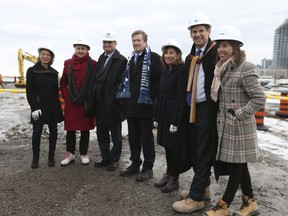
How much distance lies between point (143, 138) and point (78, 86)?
147 cm

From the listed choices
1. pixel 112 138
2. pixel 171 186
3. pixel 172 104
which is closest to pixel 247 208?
pixel 171 186

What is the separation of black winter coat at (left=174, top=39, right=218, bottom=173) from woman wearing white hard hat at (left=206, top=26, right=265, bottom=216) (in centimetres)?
9

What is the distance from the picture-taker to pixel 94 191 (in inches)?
159

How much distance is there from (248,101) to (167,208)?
169cm

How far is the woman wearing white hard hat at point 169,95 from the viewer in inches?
151

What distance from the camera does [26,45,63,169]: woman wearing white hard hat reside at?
15.5 feet

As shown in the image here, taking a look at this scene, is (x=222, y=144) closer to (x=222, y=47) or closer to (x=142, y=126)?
(x=222, y=47)

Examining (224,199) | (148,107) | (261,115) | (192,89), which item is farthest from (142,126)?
(261,115)

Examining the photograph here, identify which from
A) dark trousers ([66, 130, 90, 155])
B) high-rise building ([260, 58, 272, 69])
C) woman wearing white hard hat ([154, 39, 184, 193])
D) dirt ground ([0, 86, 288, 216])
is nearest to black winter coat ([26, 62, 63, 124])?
dark trousers ([66, 130, 90, 155])

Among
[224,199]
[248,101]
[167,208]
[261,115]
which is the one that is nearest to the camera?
[248,101]

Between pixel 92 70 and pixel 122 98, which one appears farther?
pixel 92 70

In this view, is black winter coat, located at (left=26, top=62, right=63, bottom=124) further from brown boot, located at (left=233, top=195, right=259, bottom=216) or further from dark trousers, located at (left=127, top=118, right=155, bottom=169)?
brown boot, located at (left=233, top=195, right=259, bottom=216)

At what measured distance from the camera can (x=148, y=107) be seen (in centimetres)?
434

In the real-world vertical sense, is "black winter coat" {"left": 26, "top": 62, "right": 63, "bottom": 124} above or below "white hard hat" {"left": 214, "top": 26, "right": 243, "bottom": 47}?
below
